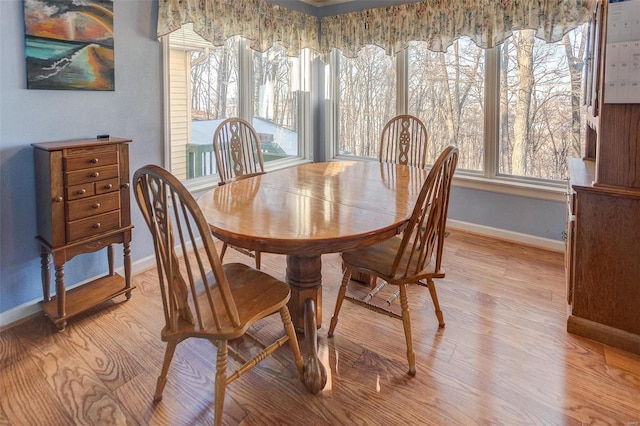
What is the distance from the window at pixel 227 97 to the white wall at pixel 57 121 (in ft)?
0.58

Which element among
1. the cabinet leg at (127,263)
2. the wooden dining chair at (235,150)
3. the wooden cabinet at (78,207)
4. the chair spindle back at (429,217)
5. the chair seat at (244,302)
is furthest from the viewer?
the wooden dining chair at (235,150)

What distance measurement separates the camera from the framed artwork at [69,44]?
7.07ft

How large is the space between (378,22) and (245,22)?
1309 millimetres

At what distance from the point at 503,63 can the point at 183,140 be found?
272 centimetres

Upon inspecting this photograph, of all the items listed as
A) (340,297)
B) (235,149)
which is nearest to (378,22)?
(235,149)

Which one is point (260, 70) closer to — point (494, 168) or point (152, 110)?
point (152, 110)

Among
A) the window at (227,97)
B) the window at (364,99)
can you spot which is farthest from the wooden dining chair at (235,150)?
the window at (364,99)

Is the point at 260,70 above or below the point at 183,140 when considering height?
above

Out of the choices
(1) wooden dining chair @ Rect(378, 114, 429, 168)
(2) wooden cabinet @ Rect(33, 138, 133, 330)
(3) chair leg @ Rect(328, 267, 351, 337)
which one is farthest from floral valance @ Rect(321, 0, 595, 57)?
(2) wooden cabinet @ Rect(33, 138, 133, 330)

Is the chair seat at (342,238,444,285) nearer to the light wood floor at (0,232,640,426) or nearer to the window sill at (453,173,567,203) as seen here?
the light wood floor at (0,232,640,426)

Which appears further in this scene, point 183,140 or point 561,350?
point 183,140

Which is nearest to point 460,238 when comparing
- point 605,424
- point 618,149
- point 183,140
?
point 618,149

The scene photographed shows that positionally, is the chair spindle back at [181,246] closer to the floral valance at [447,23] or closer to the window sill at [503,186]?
the window sill at [503,186]

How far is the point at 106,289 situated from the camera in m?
2.43
